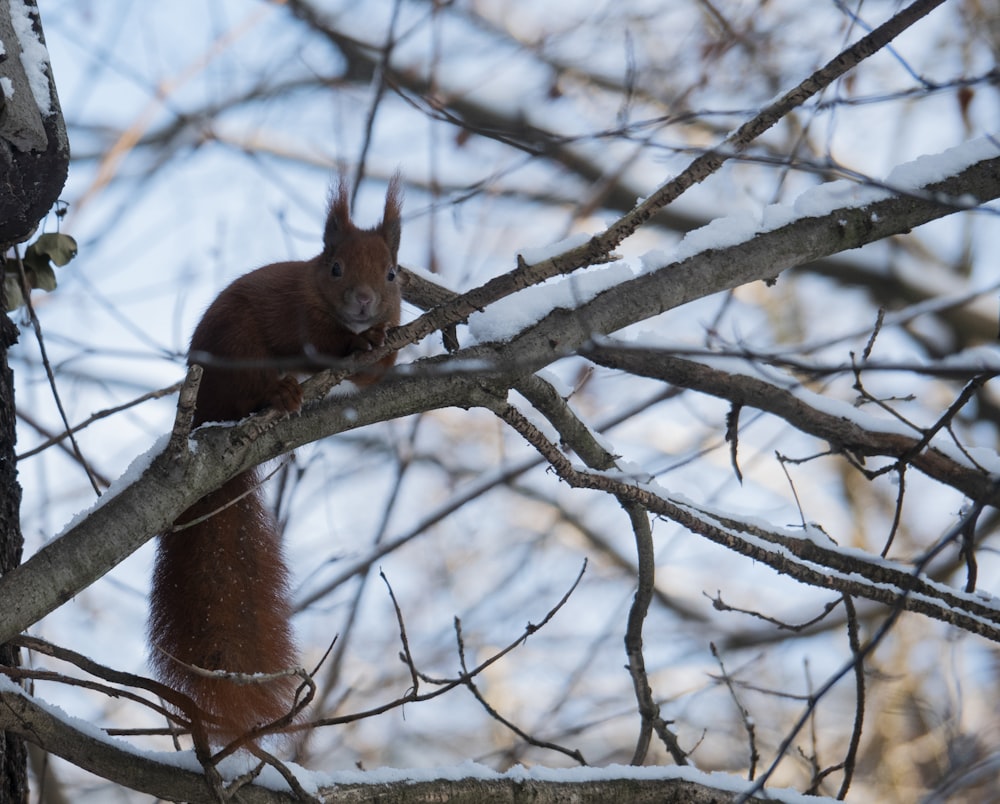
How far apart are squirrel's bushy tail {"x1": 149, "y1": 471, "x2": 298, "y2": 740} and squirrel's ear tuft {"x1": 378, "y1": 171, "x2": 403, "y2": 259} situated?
2.31 feet

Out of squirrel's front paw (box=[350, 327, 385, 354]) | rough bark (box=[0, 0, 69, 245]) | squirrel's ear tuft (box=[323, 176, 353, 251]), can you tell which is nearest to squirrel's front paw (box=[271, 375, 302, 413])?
squirrel's front paw (box=[350, 327, 385, 354])

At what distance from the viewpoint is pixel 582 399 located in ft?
22.4

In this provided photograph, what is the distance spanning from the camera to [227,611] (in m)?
1.90

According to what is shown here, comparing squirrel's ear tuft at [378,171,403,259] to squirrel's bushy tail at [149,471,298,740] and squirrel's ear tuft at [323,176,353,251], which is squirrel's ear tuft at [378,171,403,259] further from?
squirrel's bushy tail at [149,471,298,740]

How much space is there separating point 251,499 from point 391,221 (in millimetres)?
809

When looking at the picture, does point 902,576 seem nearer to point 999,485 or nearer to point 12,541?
point 999,485

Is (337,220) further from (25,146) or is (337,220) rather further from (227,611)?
(227,611)

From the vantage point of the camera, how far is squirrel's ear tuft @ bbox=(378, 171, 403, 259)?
100 inches

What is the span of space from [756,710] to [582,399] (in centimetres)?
219

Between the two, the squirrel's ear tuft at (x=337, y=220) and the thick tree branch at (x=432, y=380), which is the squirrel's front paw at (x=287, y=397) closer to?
the thick tree branch at (x=432, y=380)

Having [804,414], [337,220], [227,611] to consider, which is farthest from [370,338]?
[804,414]

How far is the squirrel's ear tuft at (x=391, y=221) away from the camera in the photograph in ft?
8.36

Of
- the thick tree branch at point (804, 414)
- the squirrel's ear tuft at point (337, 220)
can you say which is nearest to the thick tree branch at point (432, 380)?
the thick tree branch at point (804, 414)

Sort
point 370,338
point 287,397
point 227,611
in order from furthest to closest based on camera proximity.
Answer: point 370,338
point 227,611
point 287,397
